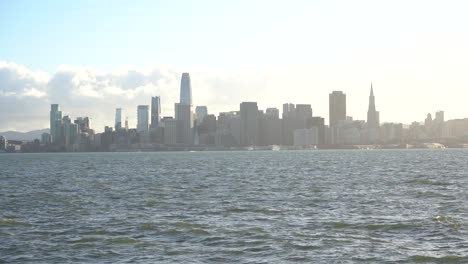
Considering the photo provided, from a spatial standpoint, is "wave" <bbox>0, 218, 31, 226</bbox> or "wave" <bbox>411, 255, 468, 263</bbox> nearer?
"wave" <bbox>411, 255, 468, 263</bbox>

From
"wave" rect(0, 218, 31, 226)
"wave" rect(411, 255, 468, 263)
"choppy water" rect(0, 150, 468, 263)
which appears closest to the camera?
"wave" rect(411, 255, 468, 263)

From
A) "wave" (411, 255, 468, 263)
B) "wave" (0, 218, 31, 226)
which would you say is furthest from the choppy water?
"wave" (0, 218, 31, 226)

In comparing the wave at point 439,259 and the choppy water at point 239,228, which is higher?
the choppy water at point 239,228

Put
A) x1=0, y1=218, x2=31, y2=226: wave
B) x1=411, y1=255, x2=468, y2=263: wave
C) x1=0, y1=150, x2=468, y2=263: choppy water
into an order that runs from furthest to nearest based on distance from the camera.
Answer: x1=0, y1=218, x2=31, y2=226: wave < x1=0, y1=150, x2=468, y2=263: choppy water < x1=411, y1=255, x2=468, y2=263: wave

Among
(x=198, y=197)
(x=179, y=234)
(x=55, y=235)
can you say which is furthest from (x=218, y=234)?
(x=198, y=197)

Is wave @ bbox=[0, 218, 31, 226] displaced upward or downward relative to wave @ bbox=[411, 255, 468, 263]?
upward

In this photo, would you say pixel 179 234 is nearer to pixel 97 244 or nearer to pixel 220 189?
pixel 97 244

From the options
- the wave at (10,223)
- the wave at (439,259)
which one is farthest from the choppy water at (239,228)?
the wave at (10,223)

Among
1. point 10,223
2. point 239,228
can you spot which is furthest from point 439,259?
point 10,223

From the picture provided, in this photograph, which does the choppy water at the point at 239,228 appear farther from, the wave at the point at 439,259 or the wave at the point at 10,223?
the wave at the point at 10,223

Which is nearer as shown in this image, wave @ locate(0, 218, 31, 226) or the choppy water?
the choppy water

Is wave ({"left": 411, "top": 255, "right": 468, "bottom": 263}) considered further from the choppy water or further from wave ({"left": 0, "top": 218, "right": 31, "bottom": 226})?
wave ({"left": 0, "top": 218, "right": 31, "bottom": 226})

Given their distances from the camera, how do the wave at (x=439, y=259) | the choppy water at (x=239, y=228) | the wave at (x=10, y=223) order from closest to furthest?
the wave at (x=439, y=259)
the choppy water at (x=239, y=228)
the wave at (x=10, y=223)

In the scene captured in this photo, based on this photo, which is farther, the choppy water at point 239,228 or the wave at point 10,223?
the wave at point 10,223
